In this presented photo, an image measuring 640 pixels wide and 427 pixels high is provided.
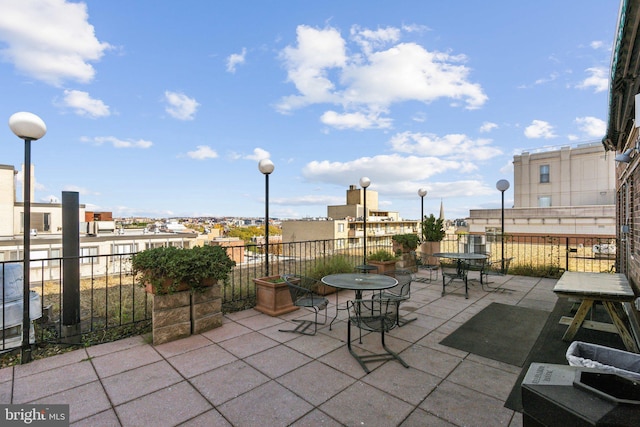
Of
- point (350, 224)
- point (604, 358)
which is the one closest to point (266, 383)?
point (604, 358)

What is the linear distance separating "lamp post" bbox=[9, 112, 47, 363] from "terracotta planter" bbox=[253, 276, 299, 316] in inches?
107

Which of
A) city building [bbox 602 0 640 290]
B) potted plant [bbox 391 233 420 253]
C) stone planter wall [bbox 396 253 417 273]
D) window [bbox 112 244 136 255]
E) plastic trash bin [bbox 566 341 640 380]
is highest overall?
city building [bbox 602 0 640 290]

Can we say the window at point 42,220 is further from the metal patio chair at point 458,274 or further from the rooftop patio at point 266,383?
the metal patio chair at point 458,274

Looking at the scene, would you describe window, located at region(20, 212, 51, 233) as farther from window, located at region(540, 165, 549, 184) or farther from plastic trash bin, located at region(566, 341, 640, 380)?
window, located at region(540, 165, 549, 184)

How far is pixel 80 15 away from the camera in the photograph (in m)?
4.86

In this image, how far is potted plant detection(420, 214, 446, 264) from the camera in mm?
9055

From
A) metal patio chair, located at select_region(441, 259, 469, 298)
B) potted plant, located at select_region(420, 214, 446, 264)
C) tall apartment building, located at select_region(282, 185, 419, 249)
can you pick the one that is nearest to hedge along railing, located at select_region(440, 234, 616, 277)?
potted plant, located at select_region(420, 214, 446, 264)

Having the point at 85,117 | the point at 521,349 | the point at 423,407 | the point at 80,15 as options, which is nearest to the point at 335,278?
the point at 423,407

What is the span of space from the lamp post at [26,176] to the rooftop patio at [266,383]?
30 centimetres

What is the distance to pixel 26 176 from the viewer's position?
9.91 feet

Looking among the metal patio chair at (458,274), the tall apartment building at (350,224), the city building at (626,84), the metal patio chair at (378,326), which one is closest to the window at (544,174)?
the tall apartment building at (350,224)

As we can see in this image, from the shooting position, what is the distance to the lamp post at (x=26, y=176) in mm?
2938

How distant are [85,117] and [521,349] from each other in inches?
521

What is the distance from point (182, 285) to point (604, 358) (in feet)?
13.6
